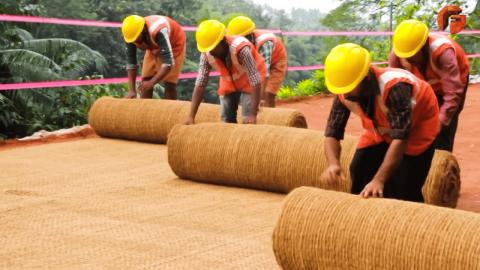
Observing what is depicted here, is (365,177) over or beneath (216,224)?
over

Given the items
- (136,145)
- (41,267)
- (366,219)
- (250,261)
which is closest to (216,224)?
(250,261)

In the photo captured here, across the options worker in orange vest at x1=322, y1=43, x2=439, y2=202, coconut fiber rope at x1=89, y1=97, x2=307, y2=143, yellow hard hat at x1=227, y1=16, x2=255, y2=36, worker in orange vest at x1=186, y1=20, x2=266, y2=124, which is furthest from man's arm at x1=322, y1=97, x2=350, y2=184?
yellow hard hat at x1=227, y1=16, x2=255, y2=36

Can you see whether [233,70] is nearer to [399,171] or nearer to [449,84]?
[449,84]

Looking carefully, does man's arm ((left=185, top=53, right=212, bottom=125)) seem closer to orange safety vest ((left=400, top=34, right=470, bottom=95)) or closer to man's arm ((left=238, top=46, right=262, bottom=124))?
man's arm ((left=238, top=46, right=262, bottom=124))

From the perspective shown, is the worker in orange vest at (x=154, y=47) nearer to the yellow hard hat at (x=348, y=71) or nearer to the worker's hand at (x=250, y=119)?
the worker's hand at (x=250, y=119)

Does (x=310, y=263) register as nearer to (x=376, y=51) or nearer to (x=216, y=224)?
(x=216, y=224)

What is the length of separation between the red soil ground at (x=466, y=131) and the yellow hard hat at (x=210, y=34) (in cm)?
237

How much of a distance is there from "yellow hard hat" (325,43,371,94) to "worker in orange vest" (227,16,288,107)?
4.58 metres

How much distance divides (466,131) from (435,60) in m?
5.26

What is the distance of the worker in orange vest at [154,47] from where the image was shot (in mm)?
9852

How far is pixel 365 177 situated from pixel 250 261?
82 cm

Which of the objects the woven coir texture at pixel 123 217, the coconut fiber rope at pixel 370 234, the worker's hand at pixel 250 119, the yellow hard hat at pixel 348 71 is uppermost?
the yellow hard hat at pixel 348 71

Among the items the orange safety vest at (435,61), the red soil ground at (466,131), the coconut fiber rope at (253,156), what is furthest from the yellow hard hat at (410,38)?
the red soil ground at (466,131)

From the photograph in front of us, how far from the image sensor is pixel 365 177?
5.18 m
